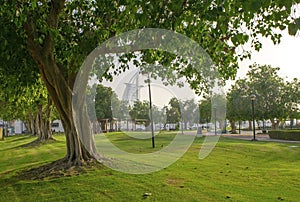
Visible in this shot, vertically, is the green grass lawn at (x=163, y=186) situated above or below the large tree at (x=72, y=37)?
below

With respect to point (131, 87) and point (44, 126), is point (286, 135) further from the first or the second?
point (44, 126)

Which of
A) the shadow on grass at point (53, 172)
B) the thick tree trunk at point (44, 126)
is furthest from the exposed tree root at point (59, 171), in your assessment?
the thick tree trunk at point (44, 126)

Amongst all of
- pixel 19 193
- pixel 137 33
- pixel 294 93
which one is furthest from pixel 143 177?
pixel 294 93

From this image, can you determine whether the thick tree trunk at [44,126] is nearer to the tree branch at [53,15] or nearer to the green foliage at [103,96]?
the green foliage at [103,96]

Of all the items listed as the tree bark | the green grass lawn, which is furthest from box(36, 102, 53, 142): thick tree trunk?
the green grass lawn

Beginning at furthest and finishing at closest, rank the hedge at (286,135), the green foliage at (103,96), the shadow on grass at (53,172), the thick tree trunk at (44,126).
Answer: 1. the thick tree trunk at (44,126)
2. the hedge at (286,135)
3. the green foliage at (103,96)
4. the shadow on grass at (53,172)

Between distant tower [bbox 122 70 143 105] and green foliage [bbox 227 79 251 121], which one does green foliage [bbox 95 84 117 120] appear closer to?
distant tower [bbox 122 70 143 105]

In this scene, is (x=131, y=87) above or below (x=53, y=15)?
below

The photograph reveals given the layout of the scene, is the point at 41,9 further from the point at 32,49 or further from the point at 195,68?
the point at 195,68

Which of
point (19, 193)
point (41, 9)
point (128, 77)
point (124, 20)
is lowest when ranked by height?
point (19, 193)

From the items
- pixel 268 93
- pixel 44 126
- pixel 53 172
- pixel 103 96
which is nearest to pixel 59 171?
pixel 53 172

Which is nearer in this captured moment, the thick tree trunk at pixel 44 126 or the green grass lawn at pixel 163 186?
the green grass lawn at pixel 163 186

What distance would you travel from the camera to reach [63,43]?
11.4 m

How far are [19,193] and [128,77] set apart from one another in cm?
569
